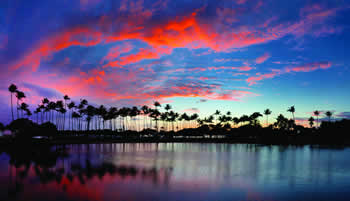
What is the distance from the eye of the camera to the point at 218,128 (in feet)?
544

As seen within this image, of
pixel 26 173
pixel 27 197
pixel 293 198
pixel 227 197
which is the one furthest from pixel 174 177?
pixel 26 173

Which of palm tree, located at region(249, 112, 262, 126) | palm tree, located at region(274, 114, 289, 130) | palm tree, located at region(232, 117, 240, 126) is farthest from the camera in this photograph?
palm tree, located at region(232, 117, 240, 126)

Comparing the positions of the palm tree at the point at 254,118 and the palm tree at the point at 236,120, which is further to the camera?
the palm tree at the point at 236,120

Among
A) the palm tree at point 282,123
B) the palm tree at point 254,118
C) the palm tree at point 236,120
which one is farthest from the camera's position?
the palm tree at point 236,120

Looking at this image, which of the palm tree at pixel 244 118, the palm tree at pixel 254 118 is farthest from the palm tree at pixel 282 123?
the palm tree at pixel 244 118

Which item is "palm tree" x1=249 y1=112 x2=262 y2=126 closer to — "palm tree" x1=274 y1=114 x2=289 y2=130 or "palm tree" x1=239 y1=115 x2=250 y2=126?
"palm tree" x1=239 y1=115 x2=250 y2=126

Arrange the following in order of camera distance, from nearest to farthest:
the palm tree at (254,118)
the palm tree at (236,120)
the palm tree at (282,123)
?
1. the palm tree at (282,123)
2. the palm tree at (254,118)
3. the palm tree at (236,120)

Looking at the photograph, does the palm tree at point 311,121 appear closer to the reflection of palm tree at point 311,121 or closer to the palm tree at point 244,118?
the reflection of palm tree at point 311,121

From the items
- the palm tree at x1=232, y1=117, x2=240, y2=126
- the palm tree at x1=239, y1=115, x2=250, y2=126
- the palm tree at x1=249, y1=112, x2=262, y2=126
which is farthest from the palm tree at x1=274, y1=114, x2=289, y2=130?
the palm tree at x1=232, y1=117, x2=240, y2=126

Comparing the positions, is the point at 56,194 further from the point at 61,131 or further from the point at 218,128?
the point at 218,128

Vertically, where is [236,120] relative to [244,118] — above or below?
below

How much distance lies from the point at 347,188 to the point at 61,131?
133859 mm

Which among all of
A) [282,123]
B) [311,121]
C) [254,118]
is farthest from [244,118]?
[311,121]

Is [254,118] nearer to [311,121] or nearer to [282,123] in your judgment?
[282,123]
